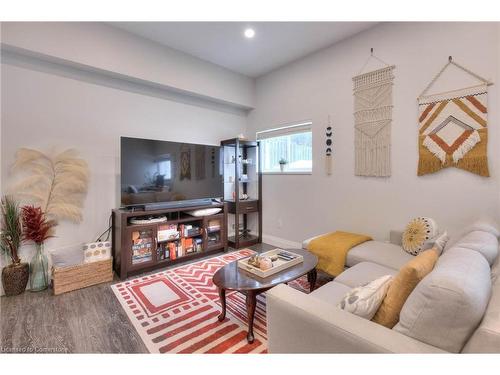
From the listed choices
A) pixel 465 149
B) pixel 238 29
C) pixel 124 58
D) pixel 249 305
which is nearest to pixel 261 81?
pixel 238 29

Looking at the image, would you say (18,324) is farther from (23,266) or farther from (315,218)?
(315,218)

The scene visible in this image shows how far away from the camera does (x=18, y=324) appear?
1899mm

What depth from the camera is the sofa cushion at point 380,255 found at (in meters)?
2.09

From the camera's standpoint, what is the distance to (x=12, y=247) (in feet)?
7.77

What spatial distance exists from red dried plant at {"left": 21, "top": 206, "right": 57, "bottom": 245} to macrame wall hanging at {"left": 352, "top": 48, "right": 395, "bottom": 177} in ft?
11.7

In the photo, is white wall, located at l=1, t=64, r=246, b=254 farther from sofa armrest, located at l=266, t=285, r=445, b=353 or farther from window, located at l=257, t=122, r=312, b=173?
sofa armrest, located at l=266, t=285, r=445, b=353

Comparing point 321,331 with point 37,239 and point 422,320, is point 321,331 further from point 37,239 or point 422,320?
point 37,239

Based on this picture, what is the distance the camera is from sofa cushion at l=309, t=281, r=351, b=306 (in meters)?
1.56

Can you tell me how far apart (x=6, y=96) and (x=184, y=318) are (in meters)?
2.79

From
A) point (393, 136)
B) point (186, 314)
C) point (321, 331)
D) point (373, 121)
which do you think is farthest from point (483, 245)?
point (186, 314)

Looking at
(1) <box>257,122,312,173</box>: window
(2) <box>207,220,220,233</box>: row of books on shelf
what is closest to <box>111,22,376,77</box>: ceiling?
(1) <box>257,122,312,173</box>: window

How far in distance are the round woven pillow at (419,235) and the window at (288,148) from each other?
5.15 feet

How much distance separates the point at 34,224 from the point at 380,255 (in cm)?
337

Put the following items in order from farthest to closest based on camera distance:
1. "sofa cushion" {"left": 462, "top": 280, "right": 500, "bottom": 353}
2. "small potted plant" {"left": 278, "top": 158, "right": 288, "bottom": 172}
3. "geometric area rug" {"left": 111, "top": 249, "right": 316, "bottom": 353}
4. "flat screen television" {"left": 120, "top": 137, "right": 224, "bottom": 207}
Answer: "small potted plant" {"left": 278, "top": 158, "right": 288, "bottom": 172} < "flat screen television" {"left": 120, "top": 137, "right": 224, "bottom": 207} < "geometric area rug" {"left": 111, "top": 249, "right": 316, "bottom": 353} < "sofa cushion" {"left": 462, "top": 280, "right": 500, "bottom": 353}
